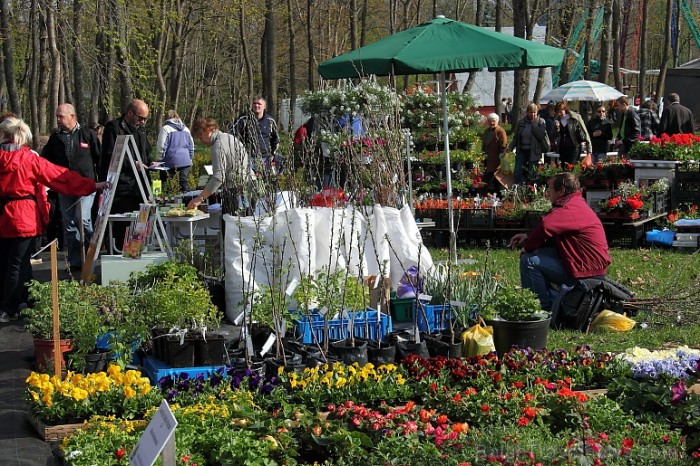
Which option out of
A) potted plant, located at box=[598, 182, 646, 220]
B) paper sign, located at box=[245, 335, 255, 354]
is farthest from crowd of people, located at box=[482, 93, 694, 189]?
paper sign, located at box=[245, 335, 255, 354]

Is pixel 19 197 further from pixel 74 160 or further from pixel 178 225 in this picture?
pixel 178 225

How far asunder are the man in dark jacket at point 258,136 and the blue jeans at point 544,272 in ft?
7.59

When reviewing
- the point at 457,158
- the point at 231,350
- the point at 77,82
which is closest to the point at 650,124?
the point at 457,158

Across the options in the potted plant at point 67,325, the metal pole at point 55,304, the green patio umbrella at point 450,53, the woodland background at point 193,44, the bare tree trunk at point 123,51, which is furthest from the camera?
the woodland background at point 193,44

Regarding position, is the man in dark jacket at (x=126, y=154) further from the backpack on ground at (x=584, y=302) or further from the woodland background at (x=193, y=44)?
the backpack on ground at (x=584, y=302)

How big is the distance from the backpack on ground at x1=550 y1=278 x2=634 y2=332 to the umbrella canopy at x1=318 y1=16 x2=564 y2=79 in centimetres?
238

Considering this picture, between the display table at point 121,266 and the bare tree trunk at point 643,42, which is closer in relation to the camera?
the display table at point 121,266

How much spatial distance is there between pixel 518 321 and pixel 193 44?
45.3 m

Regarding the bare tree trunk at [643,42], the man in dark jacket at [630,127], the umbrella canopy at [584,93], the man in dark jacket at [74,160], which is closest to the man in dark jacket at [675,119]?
the man in dark jacket at [630,127]

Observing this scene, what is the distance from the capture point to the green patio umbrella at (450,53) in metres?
9.62

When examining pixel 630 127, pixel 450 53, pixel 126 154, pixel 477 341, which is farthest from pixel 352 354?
pixel 630 127

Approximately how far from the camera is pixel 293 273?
27.0ft

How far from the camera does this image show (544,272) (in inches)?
338

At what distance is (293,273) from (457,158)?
1019cm
